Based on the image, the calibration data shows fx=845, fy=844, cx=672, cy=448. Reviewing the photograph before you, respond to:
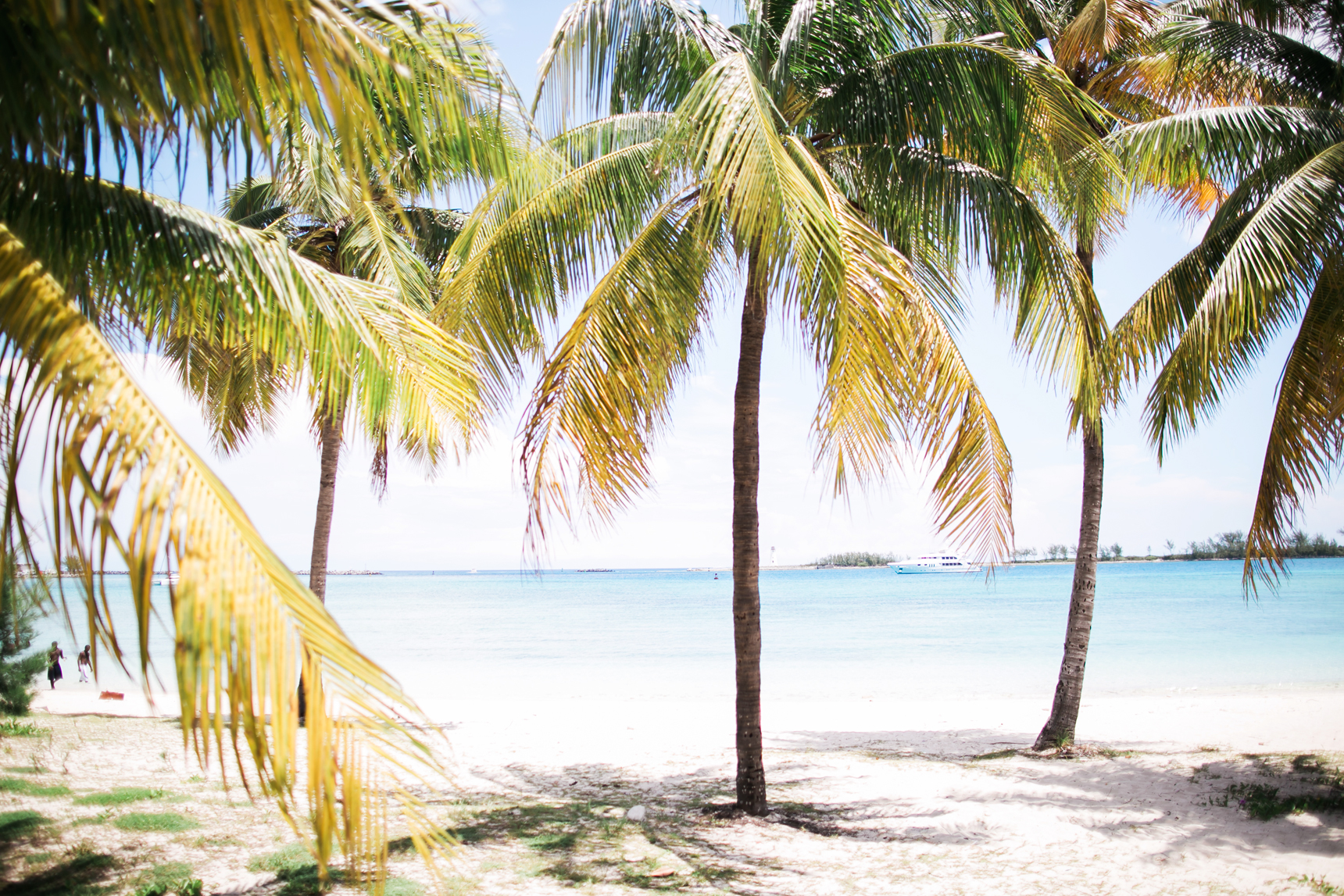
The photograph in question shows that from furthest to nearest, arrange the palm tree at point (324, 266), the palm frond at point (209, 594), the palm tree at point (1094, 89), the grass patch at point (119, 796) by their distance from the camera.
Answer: the palm tree at point (1094, 89) → the palm tree at point (324, 266) → the grass patch at point (119, 796) → the palm frond at point (209, 594)

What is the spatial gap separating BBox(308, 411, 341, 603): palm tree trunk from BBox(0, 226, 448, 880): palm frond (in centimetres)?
832

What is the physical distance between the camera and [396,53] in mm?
3660

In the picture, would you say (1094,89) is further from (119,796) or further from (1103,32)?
(119,796)

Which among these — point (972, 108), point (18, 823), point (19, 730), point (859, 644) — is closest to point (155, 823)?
point (18, 823)

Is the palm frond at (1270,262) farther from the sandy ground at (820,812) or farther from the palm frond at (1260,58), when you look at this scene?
the sandy ground at (820,812)

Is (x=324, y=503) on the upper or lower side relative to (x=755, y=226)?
lower

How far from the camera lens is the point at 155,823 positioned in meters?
6.08

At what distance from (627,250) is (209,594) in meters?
4.53

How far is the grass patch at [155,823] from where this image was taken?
5934 millimetres

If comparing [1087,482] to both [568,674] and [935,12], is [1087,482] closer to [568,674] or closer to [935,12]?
[935,12]

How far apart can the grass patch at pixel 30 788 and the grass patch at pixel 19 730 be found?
1.68m

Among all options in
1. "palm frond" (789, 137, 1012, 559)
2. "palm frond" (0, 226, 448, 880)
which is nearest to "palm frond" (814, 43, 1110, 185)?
"palm frond" (789, 137, 1012, 559)

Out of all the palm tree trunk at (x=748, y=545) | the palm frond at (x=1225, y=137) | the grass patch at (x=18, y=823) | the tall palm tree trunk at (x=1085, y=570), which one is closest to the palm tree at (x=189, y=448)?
the palm tree trunk at (x=748, y=545)

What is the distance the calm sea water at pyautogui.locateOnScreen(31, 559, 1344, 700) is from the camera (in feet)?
62.2
